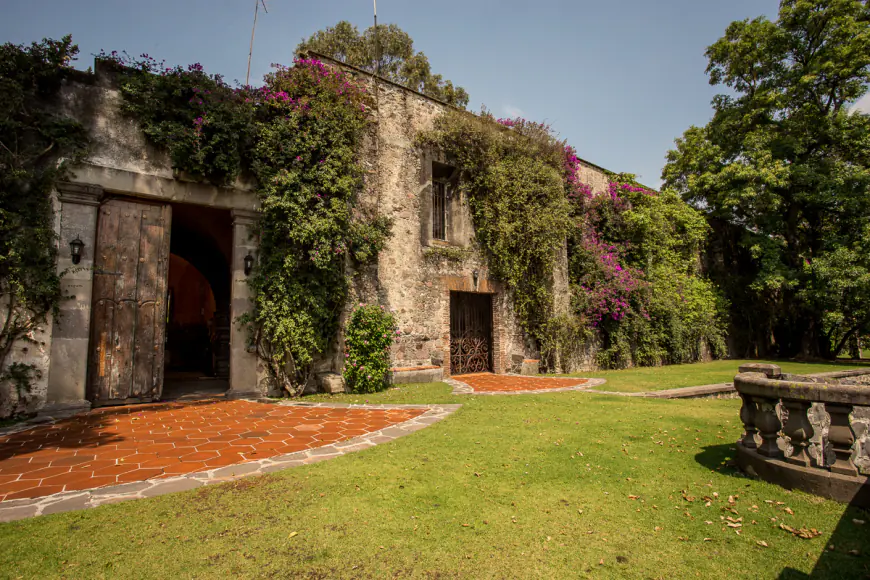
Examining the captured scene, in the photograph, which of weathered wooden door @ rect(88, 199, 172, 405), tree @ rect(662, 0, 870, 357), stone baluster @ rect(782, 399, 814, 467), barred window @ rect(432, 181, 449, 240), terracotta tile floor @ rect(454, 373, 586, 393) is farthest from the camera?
tree @ rect(662, 0, 870, 357)

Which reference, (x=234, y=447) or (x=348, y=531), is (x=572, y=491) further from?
(x=234, y=447)

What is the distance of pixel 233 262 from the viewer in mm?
7188

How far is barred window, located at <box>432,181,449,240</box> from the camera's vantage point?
10.2m

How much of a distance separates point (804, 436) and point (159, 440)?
5.92 meters

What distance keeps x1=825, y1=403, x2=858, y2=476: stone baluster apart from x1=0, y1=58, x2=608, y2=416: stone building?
674 centimetres

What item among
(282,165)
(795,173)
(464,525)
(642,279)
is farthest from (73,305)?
(795,173)

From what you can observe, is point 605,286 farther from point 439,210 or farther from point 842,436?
point 842,436

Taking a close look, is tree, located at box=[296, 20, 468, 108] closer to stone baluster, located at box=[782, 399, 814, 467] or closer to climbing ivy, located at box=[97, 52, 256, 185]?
climbing ivy, located at box=[97, 52, 256, 185]

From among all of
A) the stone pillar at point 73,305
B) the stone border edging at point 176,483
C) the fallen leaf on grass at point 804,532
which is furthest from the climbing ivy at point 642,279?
the stone pillar at point 73,305

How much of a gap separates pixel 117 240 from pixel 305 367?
3.65m

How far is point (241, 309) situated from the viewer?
7.13 m

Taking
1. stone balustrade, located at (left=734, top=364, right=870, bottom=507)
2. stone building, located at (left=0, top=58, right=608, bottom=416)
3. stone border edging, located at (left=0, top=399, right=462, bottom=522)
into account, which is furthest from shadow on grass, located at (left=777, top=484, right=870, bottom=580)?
stone building, located at (left=0, top=58, right=608, bottom=416)

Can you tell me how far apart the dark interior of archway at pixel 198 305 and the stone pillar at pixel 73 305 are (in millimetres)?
1355

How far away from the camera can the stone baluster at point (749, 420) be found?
10.8 feet
